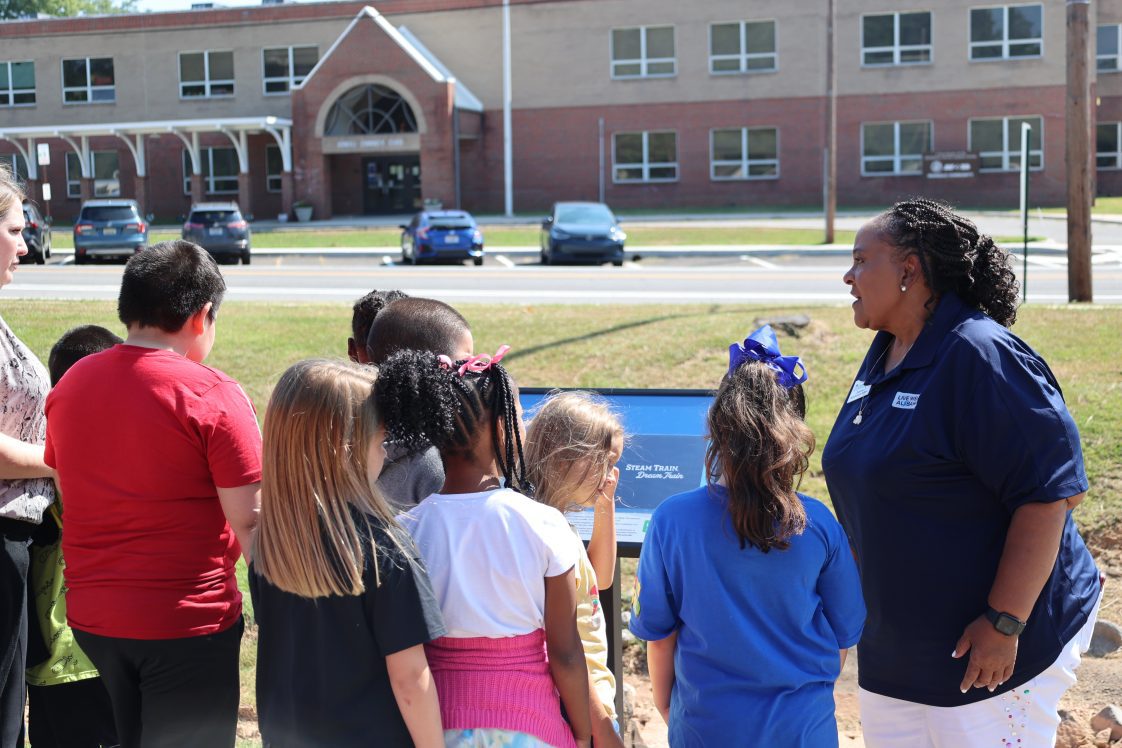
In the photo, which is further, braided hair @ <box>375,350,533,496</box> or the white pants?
the white pants

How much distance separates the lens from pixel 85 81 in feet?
156

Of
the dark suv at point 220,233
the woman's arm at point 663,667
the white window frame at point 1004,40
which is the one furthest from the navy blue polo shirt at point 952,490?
the white window frame at point 1004,40

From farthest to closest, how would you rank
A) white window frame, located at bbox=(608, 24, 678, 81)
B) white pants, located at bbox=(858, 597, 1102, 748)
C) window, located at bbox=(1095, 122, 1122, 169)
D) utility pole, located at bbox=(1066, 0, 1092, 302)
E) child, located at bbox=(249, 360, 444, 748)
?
white window frame, located at bbox=(608, 24, 678, 81)
window, located at bbox=(1095, 122, 1122, 169)
utility pole, located at bbox=(1066, 0, 1092, 302)
white pants, located at bbox=(858, 597, 1102, 748)
child, located at bbox=(249, 360, 444, 748)

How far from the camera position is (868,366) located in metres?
3.59

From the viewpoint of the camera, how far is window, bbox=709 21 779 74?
43.2m

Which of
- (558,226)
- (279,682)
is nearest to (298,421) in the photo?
(279,682)

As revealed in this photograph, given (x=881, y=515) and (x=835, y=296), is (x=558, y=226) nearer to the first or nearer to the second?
(x=835, y=296)

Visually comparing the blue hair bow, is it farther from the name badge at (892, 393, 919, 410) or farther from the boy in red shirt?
Answer: the boy in red shirt

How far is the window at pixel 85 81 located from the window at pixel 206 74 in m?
2.98

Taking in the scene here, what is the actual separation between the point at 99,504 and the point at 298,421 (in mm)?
884

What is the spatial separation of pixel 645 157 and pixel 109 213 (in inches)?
861

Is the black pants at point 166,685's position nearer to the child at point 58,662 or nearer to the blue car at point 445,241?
the child at point 58,662

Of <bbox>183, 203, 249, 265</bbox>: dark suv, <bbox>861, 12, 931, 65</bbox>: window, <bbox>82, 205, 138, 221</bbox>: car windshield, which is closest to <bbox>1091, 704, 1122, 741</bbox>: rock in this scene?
<bbox>183, 203, 249, 265</bbox>: dark suv

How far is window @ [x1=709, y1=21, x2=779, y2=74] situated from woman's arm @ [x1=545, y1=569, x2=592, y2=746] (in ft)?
140
